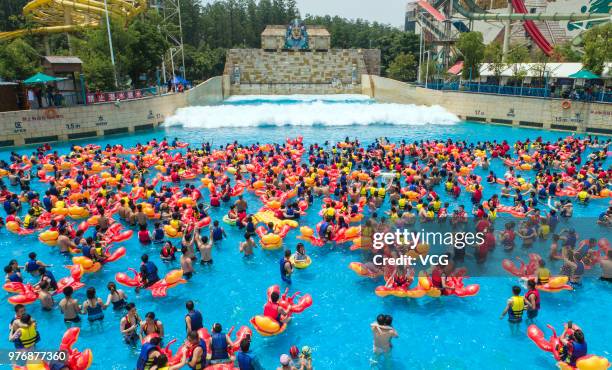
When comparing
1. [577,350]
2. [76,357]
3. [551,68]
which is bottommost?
[76,357]

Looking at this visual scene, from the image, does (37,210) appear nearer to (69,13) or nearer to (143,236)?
(143,236)

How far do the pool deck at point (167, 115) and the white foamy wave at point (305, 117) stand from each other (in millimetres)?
1442

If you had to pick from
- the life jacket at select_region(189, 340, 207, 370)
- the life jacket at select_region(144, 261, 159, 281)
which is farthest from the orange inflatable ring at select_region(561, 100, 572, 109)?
the life jacket at select_region(189, 340, 207, 370)

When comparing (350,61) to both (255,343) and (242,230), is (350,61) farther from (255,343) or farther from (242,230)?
(255,343)

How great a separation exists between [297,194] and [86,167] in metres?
10.9

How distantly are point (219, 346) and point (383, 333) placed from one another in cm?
320

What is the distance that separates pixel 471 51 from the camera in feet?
126

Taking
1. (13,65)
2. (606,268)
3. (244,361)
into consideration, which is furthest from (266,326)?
(13,65)

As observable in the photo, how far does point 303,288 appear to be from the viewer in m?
11.3

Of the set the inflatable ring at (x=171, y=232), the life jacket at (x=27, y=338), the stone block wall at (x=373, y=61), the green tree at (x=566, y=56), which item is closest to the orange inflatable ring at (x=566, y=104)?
the green tree at (x=566, y=56)

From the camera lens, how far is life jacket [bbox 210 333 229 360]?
7.73 meters

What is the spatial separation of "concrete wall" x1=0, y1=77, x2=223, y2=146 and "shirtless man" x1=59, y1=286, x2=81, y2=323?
22.6 m

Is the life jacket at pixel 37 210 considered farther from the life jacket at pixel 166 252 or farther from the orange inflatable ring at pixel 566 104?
the orange inflatable ring at pixel 566 104

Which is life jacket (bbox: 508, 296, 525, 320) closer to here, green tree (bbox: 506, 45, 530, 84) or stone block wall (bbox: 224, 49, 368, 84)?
green tree (bbox: 506, 45, 530, 84)
